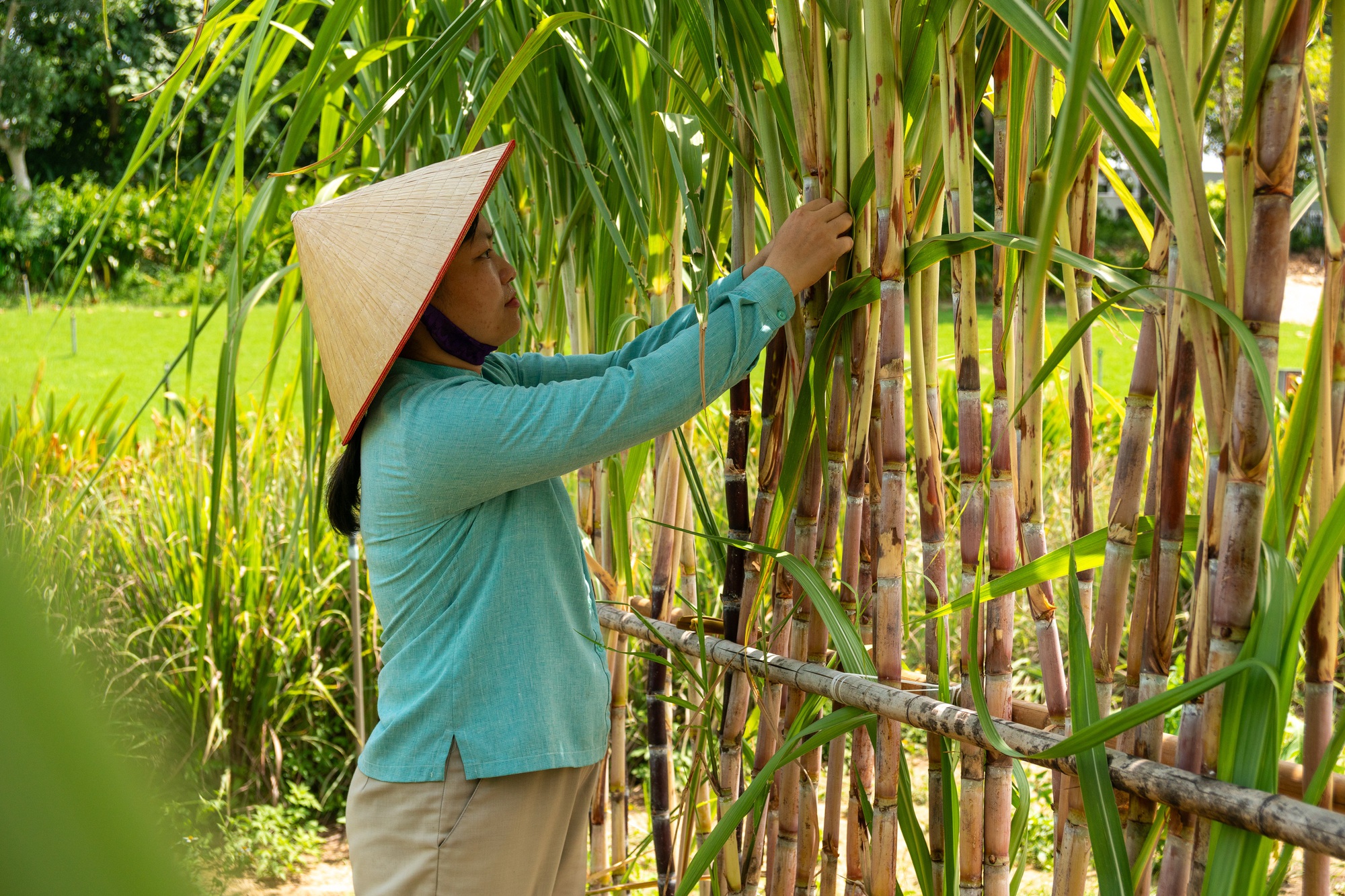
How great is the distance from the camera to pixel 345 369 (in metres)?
1.11

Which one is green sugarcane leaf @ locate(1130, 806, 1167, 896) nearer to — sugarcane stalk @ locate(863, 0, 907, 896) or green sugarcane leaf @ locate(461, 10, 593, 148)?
sugarcane stalk @ locate(863, 0, 907, 896)

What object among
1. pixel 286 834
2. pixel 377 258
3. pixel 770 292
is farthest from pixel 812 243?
pixel 286 834

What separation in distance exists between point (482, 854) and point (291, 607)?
169cm

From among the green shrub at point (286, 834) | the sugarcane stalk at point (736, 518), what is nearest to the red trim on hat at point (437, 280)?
the sugarcane stalk at point (736, 518)

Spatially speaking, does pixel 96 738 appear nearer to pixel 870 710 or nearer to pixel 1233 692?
pixel 1233 692

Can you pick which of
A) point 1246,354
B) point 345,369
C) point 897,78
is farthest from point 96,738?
point 345,369

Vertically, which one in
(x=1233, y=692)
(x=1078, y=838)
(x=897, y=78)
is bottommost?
(x=1078, y=838)

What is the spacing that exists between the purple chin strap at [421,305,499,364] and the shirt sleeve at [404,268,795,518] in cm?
8

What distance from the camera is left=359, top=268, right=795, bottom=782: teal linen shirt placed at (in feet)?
3.19

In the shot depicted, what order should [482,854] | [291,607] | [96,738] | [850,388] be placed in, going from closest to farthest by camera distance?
[96,738] → [850,388] → [482,854] → [291,607]

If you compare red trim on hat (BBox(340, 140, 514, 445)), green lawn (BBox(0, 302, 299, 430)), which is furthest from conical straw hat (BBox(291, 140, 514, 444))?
green lawn (BBox(0, 302, 299, 430))

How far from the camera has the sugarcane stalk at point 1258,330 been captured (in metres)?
0.59

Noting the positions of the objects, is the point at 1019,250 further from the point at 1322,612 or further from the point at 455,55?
the point at 455,55

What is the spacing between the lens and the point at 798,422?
93 centimetres
